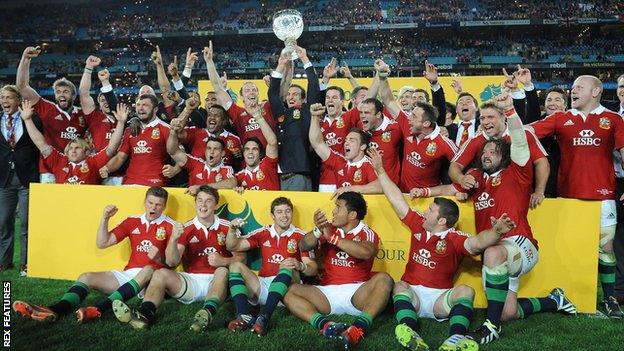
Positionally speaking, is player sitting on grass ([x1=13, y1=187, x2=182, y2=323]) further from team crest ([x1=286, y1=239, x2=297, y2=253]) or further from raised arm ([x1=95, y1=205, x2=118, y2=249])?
team crest ([x1=286, y1=239, x2=297, y2=253])

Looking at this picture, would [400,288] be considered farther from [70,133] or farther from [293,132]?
[70,133]

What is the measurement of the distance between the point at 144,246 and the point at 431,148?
10.4ft

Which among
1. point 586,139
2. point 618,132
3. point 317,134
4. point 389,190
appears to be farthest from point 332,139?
point 618,132

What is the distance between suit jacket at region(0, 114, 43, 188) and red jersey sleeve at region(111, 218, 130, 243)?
2343 millimetres

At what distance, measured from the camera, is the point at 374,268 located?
5164 millimetres

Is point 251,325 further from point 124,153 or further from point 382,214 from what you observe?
point 124,153

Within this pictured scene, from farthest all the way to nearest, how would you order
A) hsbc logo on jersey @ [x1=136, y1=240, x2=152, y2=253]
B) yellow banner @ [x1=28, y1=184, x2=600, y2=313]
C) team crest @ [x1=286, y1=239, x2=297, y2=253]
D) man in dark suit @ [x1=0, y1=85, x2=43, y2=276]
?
man in dark suit @ [x1=0, y1=85, x2=43, y2=276] → hsbc logo on jersey @ [x1=136, y1=240, x2=152, y2=253] → team crest @ [x1=286, y1=239, x2=297, y2=253] → yellow banner @ [x1=28, y1=184, x2=600, y2=313]

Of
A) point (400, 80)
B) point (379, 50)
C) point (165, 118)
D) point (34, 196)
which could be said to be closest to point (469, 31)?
point (379, 50)

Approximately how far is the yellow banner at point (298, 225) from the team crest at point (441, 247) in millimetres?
519

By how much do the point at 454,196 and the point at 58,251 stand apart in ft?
14.9

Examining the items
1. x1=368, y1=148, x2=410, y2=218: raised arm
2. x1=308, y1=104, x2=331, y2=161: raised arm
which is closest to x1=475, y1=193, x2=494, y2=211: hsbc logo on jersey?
x1=368, y1=148, x2=410, y2=218: raised arm

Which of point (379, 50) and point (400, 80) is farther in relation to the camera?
point (379, 50)

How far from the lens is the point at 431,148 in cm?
542

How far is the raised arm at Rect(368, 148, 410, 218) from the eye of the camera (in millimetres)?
4840
